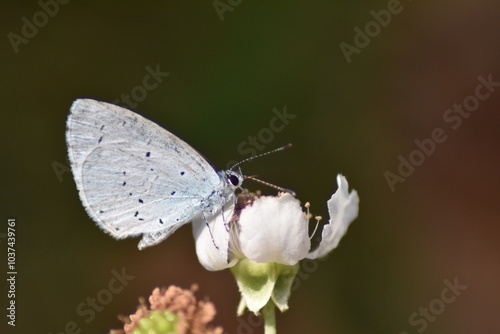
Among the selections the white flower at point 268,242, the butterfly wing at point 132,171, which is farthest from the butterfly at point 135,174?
the white flower at point 268,242

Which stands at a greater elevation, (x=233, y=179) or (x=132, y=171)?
(x=132, y=171)

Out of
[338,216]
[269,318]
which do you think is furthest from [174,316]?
[338,216]

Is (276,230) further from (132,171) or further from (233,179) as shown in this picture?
(132,171)

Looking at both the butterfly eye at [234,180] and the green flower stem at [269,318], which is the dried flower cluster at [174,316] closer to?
the green flower stem at [269,318]

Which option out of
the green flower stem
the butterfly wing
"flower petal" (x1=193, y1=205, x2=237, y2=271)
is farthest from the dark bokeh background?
the green flower stem

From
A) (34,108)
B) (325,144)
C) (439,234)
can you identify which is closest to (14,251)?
(34,108)

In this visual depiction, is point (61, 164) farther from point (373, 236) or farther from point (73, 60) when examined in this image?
point (373, 236)
